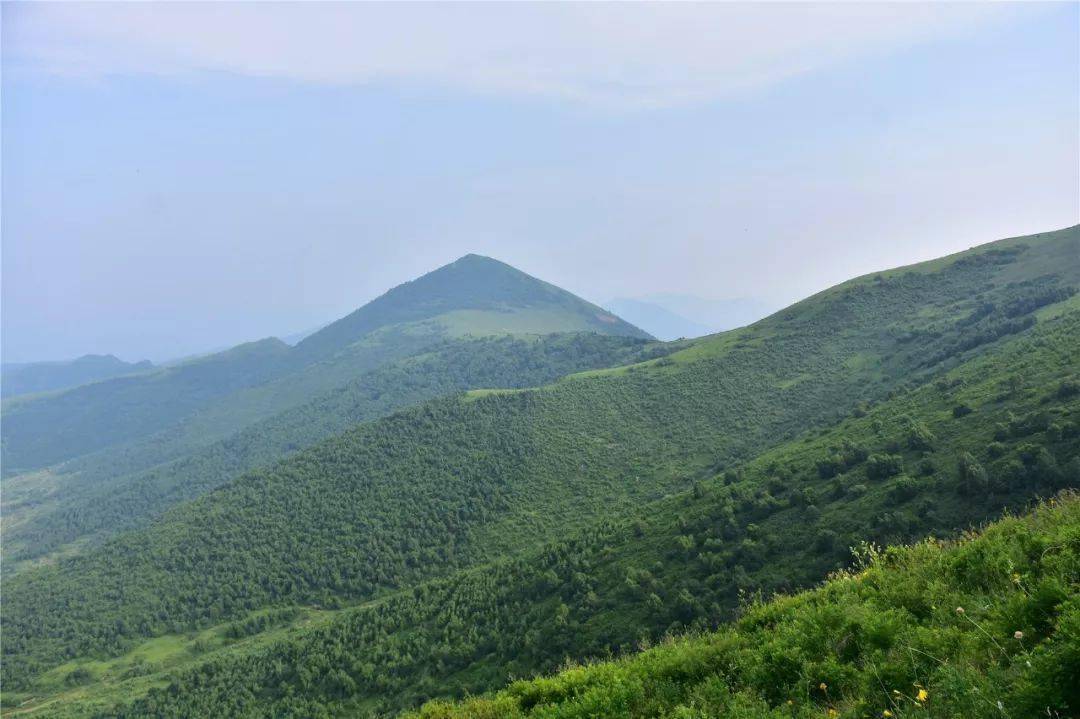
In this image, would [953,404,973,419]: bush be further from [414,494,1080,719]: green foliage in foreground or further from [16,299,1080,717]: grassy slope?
[414,494,1080,719]: green foliage in foreground

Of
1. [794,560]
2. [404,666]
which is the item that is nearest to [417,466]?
[404,666]

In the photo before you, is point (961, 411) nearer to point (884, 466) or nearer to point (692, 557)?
point (884, 466)

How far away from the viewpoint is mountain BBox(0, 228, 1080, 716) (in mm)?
44688

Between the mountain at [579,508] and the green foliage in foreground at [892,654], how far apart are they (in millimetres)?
24622

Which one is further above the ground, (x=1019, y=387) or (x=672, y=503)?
(x=1019, y=387)

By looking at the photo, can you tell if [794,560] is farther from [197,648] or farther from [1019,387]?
[197,648]

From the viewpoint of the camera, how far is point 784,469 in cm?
5866

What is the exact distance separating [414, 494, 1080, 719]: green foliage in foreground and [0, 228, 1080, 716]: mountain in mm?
24622

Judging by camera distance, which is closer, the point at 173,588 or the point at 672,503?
the point at 672,503

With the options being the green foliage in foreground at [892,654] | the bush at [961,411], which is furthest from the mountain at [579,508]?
the green foliage in foreground at [892,654]

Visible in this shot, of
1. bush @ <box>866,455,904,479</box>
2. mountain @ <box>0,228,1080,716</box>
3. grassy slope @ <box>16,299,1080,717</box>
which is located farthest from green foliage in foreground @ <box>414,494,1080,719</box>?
bush @ <box>866,455,904,479</box>

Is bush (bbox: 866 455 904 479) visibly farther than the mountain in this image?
Yes

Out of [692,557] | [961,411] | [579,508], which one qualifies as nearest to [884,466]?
[961,411]

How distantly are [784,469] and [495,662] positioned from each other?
116 ft
